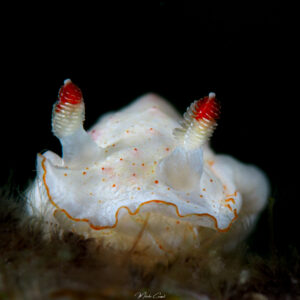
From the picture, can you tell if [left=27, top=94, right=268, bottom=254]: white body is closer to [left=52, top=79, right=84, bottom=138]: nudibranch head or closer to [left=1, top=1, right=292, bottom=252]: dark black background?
[left=52, top=79, right=84, bottom=138]: nudibranch head

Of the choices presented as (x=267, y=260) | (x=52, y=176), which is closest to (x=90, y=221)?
(x=52, y=176)

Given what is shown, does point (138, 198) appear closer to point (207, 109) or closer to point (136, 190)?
point (136, 190)
